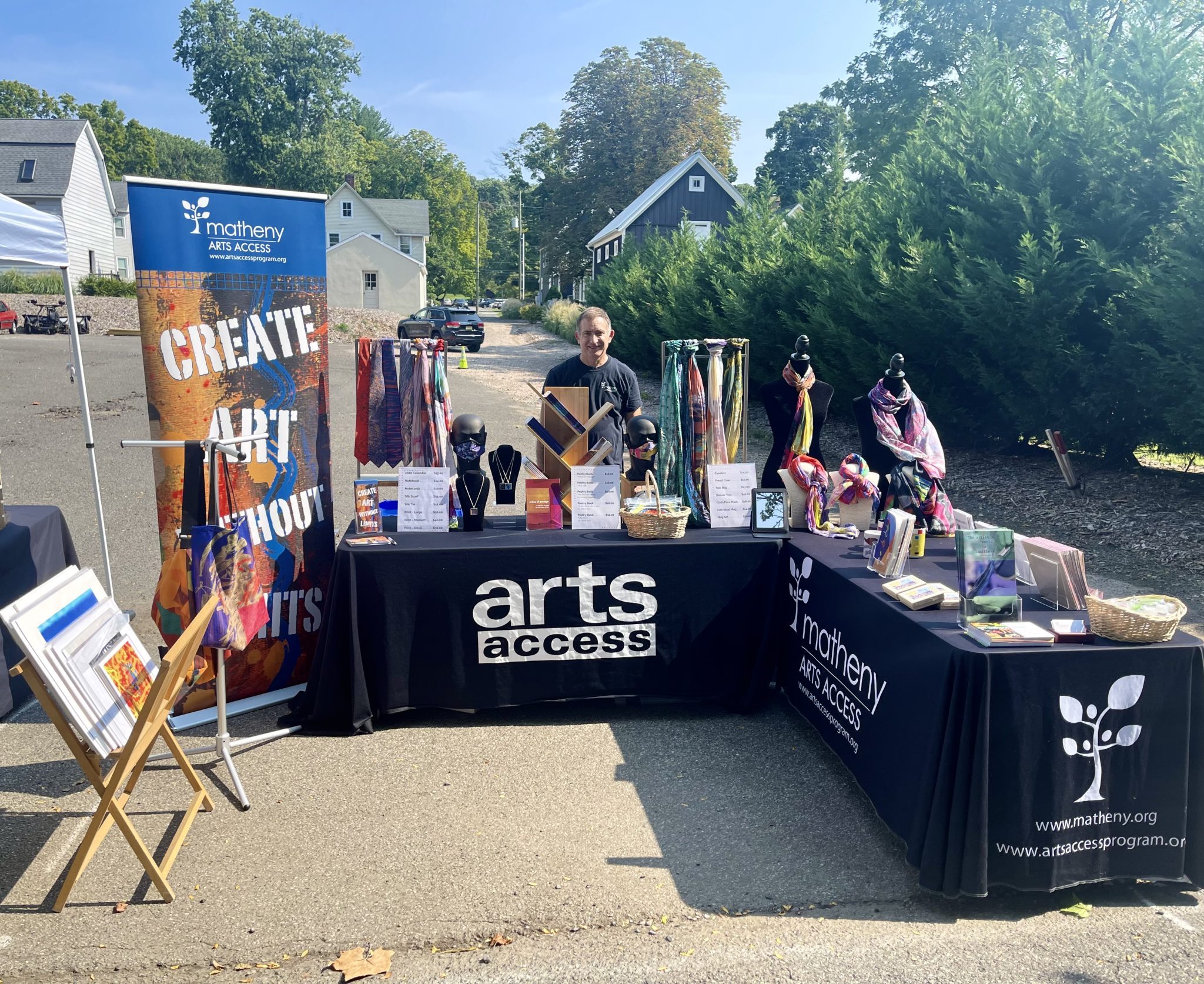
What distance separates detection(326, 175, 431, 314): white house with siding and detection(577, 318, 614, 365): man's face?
44.0 m

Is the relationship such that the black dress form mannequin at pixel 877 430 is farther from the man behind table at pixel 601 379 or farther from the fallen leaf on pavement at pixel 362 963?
the fallen leaf on pavement at pixel 362 963

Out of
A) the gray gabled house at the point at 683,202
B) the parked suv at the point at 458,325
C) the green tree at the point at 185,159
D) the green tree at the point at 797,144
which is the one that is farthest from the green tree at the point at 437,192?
the parked suv at the point at 458,325

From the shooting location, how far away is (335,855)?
335 centimetres

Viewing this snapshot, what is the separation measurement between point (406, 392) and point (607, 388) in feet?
4.35

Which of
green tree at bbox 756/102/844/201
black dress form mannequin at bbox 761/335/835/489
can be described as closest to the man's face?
black dress form mannequin at bbox 761/335/835/489

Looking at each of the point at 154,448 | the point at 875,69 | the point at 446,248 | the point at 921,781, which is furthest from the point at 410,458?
the point at 446,248

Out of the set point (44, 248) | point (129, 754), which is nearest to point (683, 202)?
point (44, 248)

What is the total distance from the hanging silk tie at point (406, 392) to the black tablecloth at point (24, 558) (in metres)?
2.00

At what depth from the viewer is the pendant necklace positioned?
15.9ft

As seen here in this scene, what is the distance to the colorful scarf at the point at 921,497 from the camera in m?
4.41

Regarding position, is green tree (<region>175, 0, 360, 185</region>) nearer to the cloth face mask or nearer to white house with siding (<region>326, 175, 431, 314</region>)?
white house with siding (<region>326, 175, 431, 314</region>)

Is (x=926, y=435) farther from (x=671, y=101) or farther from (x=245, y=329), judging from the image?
(x=671, y=101)

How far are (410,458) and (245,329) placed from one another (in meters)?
1.03

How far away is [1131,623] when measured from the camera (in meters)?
3.02
